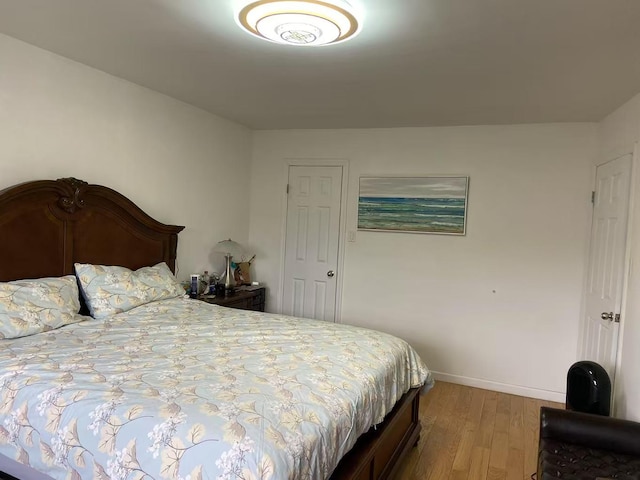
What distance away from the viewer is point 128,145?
3.31m

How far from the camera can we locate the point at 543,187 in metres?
3.83

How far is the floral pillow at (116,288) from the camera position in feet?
8.96

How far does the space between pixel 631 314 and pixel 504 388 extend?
1.56m

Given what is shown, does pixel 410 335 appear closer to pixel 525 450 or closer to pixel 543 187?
pixel 525 450

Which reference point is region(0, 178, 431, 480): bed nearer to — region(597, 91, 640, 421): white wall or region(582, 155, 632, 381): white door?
region(597, 91, 640, 421): white wall

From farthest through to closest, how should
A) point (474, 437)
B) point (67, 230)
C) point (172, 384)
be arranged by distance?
point (474, 437), point (67, 230), point (172, 384)

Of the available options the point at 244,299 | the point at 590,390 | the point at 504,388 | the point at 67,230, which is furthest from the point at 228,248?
the point at 590,390

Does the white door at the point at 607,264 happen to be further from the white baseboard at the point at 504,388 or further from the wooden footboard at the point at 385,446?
the wooden footboard at the point at 385,446

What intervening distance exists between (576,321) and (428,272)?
130 centimetres

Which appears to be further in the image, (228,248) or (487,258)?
(228,248)

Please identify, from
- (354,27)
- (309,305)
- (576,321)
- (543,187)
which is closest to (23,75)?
(354,27)

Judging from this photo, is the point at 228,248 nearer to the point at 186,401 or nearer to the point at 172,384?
the point at 172,384

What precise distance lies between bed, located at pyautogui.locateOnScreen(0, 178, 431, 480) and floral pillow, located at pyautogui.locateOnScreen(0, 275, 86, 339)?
0.21 feet

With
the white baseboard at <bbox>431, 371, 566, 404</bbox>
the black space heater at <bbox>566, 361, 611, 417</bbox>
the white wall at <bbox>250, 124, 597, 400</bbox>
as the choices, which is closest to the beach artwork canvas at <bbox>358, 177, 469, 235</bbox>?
the white wall at <bbox>250, 124, 597, 400</bbox>
